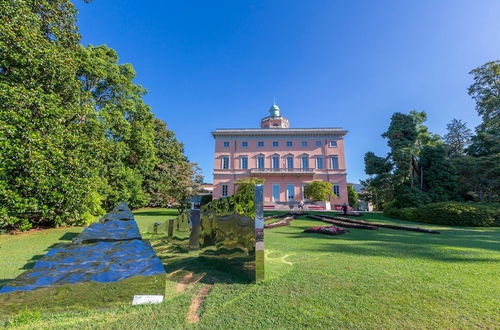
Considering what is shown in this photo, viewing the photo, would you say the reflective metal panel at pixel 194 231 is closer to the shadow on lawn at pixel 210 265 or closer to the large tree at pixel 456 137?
the shadow on lawn at pixel 210 265

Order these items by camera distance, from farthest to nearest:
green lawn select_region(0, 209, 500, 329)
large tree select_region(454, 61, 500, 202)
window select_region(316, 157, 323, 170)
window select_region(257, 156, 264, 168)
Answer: window select_region(257, 156, 264, 168), window select_region(316, 157, 323, 170), large tree select_region(454, 61, 500, 202), green lawn select_region(0, 209, 500, 329)

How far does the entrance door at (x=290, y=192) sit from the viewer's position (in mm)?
27438

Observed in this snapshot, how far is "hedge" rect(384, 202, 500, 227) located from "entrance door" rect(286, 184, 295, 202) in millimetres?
14461

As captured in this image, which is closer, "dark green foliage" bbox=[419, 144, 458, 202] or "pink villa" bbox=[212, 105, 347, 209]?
"dark green foliage" bbox=[419, 144, 458, 202]

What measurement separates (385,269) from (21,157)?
11.1 metres

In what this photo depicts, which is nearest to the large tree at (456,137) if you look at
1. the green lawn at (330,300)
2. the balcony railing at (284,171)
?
the balcony railing at (284,171)

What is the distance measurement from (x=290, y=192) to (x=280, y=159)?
4917mm

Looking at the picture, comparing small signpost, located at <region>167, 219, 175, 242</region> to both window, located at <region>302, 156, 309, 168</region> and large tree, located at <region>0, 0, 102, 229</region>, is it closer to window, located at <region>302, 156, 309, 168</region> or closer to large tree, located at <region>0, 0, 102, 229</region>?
large tree, located at <region>0, 0, 102, 229</region>

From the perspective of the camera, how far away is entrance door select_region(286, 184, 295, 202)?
27.4m

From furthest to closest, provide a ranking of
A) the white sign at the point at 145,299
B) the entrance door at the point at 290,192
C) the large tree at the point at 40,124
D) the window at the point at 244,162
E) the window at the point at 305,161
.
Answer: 1. the window at the point at 244,162
2. the window at the point at 305,161
3. the entrance door at the point at 290,192
4. the large tree at the point at 40,124
5. the white sign at the point at 145,299

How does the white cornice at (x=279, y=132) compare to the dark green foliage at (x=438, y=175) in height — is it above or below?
above

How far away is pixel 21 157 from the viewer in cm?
690

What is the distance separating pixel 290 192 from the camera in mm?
27688

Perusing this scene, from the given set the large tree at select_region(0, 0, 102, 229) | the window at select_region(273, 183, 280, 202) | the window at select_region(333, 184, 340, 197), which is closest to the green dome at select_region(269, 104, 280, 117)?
the window at select_region(273, 183, 280, 202)
